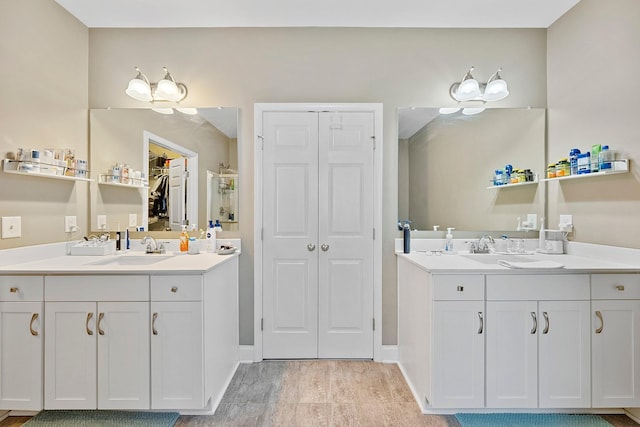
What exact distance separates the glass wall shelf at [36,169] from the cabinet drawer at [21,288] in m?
0.62

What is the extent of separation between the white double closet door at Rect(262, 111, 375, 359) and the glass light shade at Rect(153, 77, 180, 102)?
713 millimetres

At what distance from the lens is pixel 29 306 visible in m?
1.79

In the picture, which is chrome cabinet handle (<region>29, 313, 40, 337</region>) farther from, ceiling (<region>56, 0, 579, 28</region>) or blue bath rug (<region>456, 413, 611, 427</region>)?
blue bath rug (<region>456, 413, 611, 427</region>)

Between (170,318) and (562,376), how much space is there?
7.29ft

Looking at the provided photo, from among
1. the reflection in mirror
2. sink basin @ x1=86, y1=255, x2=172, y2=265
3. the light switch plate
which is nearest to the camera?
the light switch plate

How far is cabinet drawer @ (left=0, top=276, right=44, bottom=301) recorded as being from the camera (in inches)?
70.6

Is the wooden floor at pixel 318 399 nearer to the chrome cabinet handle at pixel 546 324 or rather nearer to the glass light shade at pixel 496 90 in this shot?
the chrome cabinet handle at pixel 546 324

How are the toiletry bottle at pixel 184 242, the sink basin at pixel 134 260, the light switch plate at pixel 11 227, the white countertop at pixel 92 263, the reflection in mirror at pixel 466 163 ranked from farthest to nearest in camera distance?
1. the reflection in mirror at pixel 466 163
2. the toiletry bottle at pixel 184 242
3. the sink basin at pixel 134 260
4. the light switch plate at pixel 11 227
5. the white countertop at pixel 92 263

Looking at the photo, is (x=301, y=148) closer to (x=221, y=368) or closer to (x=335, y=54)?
(x=335, y=54)

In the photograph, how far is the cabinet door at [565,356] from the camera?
1.86 m

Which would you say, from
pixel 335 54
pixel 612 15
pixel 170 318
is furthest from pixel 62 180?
pixel 612 15

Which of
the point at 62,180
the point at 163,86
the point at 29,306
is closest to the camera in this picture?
the point at 29,306

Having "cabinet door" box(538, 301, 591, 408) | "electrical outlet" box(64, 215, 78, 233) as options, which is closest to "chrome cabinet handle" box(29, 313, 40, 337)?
"electrical outlet" box(64, 215, 78, 233)

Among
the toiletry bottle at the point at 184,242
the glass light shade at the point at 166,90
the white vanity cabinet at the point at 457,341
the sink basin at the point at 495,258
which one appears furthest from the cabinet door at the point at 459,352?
the glass light shade at the point at 166,90
